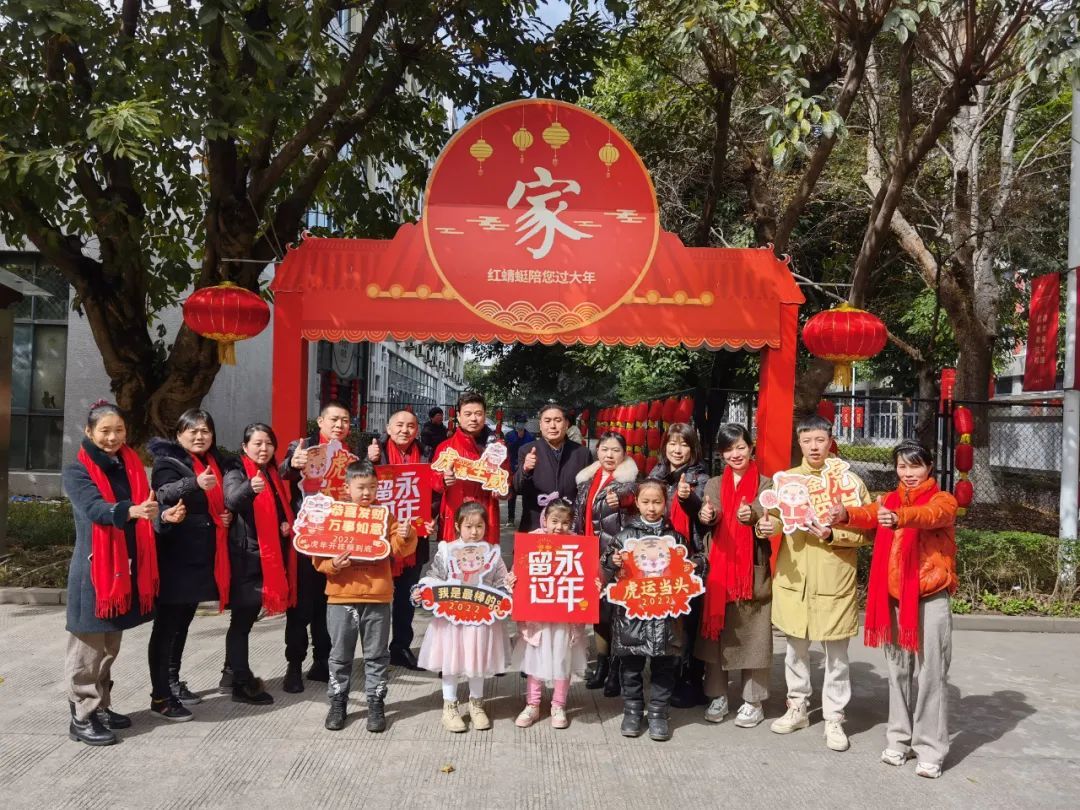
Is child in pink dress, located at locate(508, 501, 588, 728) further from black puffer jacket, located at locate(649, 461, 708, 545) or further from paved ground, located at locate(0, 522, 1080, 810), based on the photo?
black puffer jacket, located at locate(649, 461, 708, 545)

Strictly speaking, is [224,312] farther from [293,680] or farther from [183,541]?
[293,680]

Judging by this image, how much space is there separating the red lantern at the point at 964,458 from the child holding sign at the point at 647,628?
4.90 metres

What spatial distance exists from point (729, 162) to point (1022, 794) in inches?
364

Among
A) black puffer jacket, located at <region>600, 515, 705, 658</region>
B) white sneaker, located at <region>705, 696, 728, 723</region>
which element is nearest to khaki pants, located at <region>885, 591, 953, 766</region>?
white sneaker, located at <region>705, 696, 728, 723</region>

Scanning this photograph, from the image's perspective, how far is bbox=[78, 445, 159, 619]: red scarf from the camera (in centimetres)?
401

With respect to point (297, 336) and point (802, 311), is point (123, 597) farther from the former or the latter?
point (802, 311)

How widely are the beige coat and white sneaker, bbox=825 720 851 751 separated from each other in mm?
425

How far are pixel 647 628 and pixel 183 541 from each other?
2.39 meters

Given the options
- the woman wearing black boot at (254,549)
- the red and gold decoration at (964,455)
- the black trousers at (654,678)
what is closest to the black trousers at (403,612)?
the woman wearing black boot at (254,549)

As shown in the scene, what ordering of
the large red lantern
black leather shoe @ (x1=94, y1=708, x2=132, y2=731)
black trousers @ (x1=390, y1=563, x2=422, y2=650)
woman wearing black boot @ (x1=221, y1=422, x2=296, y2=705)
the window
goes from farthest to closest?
the window < the large red lantern < black trousers @ (x1=390, y1=563, x2=422, y2=650) < woman wearing black boot @ (x1=221, y1=422, x2=296, y2=705) < black leather shoe @ (x1=94, y1=708, x2=132, y2=731)

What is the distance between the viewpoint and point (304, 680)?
16.9 ft

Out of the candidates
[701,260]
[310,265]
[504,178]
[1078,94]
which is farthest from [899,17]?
[310,265]

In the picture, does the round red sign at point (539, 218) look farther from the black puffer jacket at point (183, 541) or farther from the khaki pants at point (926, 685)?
the khaki pants at point (926, 685)

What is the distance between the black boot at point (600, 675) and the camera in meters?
5.21
